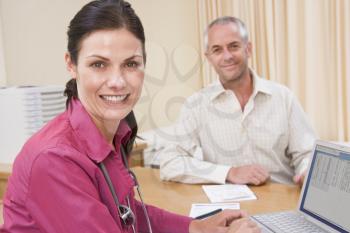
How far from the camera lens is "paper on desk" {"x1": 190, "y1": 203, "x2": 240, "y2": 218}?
1.40 metres

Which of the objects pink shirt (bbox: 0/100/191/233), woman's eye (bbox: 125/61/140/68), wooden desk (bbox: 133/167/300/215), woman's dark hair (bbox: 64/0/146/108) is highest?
woman's dark hair (bbox: 64/0/146/108)

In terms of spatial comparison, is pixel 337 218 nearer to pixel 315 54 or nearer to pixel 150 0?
pixel 315 54

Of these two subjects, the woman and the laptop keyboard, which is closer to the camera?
the woman

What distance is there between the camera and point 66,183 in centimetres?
80

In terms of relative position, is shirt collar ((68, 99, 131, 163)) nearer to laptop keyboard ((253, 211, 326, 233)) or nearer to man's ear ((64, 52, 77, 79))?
man's ear ((64, 52, 77, 79))

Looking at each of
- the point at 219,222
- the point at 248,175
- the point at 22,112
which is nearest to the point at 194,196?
the point at 248,175

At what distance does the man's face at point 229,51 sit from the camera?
78.7 inches

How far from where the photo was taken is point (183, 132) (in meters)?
2.03

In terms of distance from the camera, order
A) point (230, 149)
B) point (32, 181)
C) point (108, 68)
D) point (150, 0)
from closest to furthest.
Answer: point (32, 181) < point (108, 68) < point (230, 149) < point (150, 0)

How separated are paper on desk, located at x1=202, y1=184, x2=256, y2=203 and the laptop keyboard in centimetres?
22

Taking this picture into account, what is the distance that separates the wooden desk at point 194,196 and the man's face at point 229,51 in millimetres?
624

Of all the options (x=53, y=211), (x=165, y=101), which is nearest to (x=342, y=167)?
(x=53, y=211)

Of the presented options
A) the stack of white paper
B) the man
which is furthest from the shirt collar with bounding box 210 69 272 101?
the stack of white paper

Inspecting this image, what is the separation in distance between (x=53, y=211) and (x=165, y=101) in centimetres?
246
